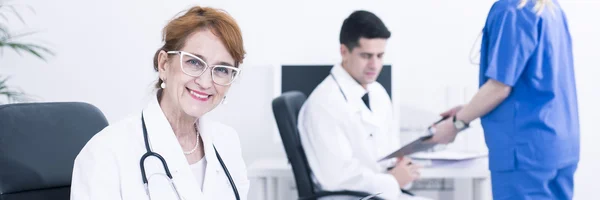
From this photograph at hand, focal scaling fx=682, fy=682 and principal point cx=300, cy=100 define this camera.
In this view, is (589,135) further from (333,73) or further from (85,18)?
(85,18)

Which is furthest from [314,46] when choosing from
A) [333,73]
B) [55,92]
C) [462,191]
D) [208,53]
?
[208,53]

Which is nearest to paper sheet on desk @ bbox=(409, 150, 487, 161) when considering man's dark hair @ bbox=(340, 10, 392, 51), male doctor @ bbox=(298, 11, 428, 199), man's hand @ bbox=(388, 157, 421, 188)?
male doctor @ bbox=(298, 11, 428, 199)

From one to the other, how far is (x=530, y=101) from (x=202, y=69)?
1.06m

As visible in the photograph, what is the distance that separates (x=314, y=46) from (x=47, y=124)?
1832 millimetres

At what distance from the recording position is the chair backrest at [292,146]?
2.14 m

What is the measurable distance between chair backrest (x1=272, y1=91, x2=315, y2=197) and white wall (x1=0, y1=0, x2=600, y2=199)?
0.83 meters

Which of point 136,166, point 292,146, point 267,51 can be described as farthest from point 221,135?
point 267,51

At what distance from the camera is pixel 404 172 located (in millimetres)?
2354

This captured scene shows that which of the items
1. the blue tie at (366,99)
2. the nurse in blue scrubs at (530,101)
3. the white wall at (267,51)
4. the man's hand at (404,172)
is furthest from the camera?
the white wall at (267,51)

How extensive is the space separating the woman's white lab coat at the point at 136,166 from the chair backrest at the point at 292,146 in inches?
23.8

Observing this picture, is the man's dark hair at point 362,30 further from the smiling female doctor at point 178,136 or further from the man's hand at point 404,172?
the smiling female doctor at point 178,136

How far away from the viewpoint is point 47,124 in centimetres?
139

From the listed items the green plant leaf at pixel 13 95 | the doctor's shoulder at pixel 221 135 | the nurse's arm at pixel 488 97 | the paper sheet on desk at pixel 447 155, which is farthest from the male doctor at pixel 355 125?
the green plant leaf at pixel 13 95

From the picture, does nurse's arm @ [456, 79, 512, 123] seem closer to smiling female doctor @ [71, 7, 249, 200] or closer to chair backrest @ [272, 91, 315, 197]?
chair backrest @ [272, 91, 315, 197]
